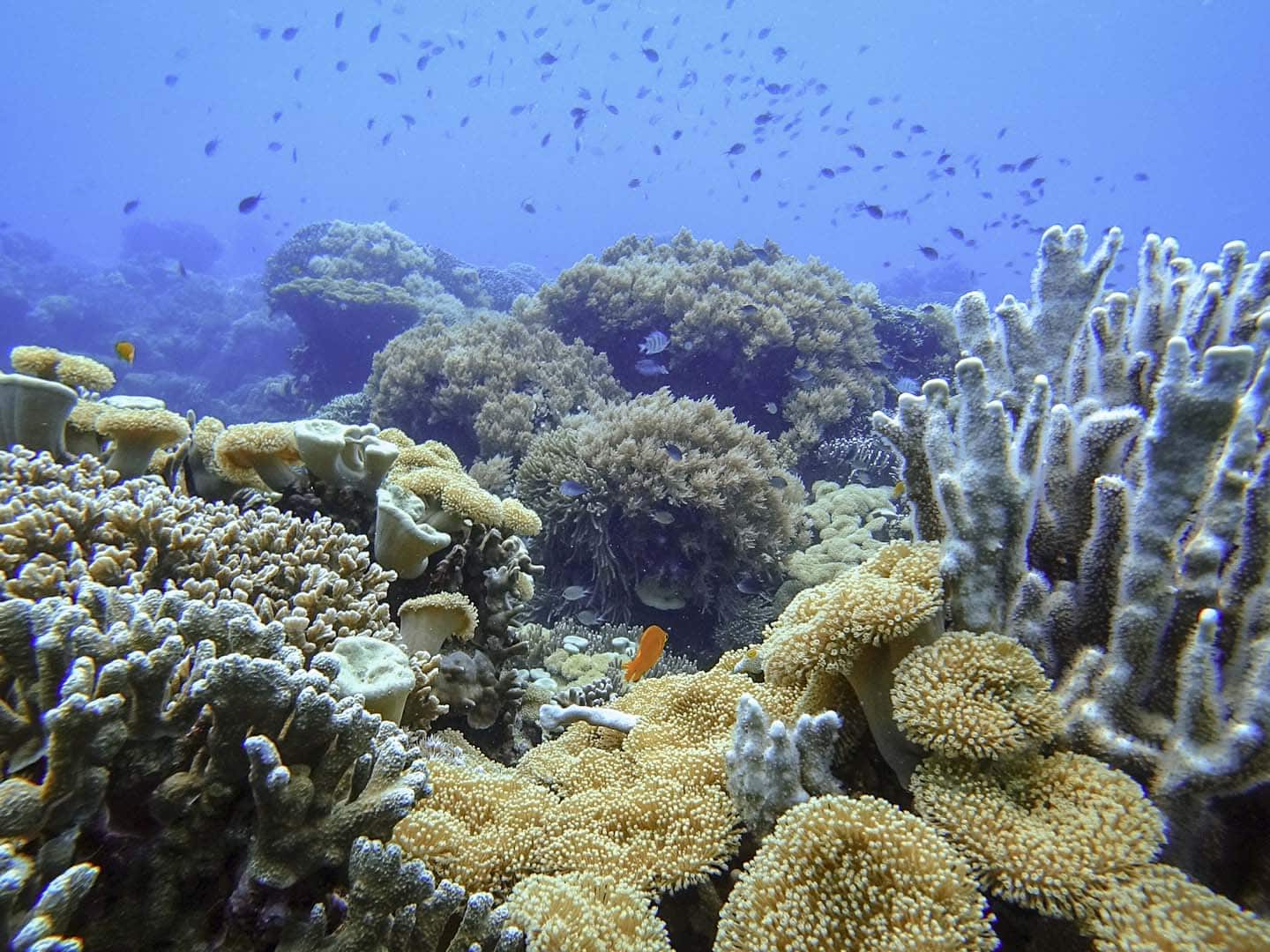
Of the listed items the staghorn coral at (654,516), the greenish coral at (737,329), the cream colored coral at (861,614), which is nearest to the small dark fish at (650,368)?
the greenish coral at (737,329)

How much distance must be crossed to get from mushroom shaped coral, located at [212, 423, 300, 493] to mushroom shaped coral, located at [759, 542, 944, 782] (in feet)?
10.1

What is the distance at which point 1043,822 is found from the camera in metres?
1.66

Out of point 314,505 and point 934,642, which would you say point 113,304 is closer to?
point 314,505

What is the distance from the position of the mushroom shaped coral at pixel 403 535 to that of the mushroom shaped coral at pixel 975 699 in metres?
2.53

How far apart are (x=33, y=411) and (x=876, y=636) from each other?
431 cm

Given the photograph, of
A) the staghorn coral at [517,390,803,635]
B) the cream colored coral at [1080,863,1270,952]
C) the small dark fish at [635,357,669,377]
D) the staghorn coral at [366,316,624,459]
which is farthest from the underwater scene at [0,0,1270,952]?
the small dark fish at [635,357,669,377]

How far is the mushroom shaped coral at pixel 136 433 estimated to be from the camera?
3.67 m

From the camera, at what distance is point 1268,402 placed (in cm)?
196

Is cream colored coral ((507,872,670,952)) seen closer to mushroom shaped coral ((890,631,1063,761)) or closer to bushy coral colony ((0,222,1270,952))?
bushy coral colony ((0,222,1270,952))

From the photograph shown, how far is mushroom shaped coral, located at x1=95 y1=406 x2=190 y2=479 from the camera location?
367 centimetres

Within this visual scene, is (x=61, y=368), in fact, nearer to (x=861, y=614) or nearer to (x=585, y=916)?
(x=585, y=916)

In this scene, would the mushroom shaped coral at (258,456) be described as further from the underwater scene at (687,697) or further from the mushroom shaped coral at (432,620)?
the mushroom shaped coral at (432,620)

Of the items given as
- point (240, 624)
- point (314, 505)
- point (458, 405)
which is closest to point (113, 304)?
point (458, 405)

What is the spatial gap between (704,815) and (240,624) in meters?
1.37
